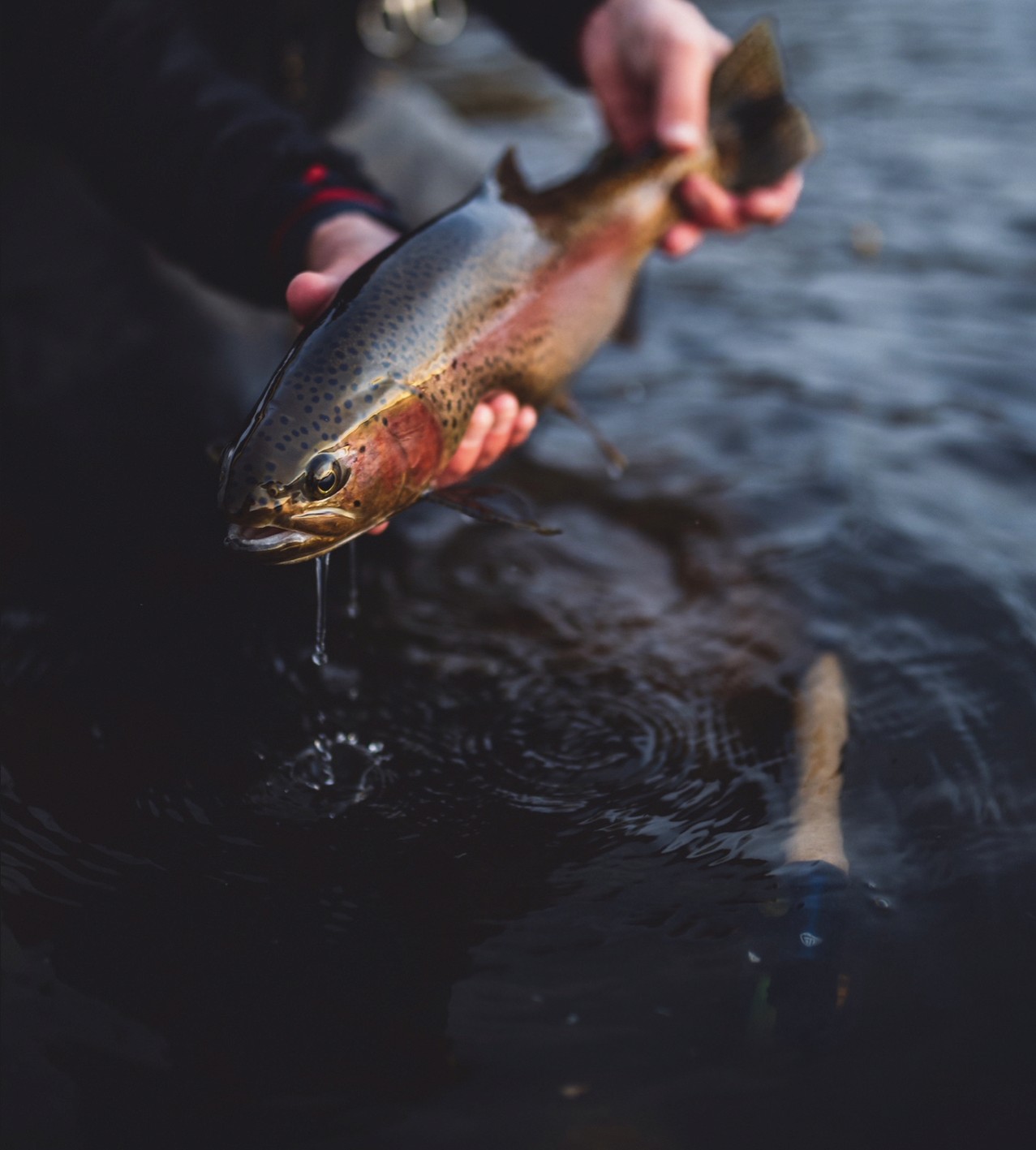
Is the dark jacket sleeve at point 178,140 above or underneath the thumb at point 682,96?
above

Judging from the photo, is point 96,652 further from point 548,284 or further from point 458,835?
point 548,284

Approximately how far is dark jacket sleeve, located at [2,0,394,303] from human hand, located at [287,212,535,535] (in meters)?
0.06

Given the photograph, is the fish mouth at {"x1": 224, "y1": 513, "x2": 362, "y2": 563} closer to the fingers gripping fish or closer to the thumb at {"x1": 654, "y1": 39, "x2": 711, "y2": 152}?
the fingers gripping fish

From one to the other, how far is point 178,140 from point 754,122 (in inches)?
66.3

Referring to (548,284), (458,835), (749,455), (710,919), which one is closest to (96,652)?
(458,835)

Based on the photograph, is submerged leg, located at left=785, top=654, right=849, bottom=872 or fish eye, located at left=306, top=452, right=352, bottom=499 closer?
fish eye, located at left=306, top=452, right=352, bottom=499

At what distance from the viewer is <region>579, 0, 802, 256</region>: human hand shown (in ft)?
10.5

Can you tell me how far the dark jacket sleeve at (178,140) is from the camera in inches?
100.0

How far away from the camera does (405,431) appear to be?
1.96 m

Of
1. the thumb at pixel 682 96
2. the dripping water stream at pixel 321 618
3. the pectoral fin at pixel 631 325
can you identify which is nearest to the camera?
the dripping water stream at pixel 321 618

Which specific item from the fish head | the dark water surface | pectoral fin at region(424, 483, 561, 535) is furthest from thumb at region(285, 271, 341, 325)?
the dark water surface

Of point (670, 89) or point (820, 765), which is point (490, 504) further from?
point (670, 89)

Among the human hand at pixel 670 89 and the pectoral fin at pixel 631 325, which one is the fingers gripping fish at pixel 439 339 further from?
the pectoral fin at pixel 631 325

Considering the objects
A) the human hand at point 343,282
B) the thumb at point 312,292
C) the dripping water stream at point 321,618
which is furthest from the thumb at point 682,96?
the dripping water stream at point 321,618
